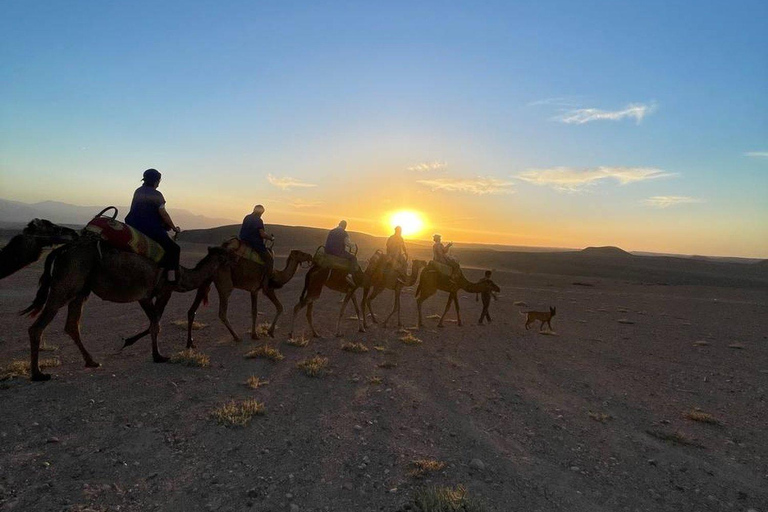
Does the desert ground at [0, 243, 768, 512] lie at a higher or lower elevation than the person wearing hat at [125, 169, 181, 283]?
lower

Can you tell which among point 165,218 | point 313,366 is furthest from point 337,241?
point 165,218

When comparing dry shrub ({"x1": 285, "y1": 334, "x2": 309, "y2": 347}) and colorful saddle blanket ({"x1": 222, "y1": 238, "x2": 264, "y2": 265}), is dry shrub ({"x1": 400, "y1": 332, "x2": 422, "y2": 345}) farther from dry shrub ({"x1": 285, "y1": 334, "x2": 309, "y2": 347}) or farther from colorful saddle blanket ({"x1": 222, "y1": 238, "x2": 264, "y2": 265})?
colorful saddle blanket ({"x1": 222, "y1": 238, "x2": 264, "y2": 265})

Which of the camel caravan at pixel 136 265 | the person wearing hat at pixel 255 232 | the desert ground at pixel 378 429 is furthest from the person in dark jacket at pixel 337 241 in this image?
the desert ground at pixel 378 429

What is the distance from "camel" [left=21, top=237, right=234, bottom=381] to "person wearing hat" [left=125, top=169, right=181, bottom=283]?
401mm

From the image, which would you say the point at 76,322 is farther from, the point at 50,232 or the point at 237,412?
the point at 237,412

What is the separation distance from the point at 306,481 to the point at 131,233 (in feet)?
17.7

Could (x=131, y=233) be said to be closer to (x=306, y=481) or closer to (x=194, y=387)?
(x=194, y=387)

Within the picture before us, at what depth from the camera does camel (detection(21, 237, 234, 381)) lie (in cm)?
669

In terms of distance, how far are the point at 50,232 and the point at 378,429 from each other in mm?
6180

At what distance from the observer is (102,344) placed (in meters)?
9.61

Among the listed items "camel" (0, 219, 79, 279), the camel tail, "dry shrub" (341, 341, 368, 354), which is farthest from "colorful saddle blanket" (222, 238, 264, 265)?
the camel tail

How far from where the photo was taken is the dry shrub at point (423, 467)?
5023 mm

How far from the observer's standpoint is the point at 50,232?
6.90 meters

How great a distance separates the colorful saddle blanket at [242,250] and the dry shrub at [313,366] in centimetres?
308
